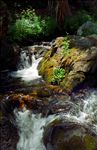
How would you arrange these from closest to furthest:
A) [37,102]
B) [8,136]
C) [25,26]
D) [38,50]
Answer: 1. [8,136]
2. [37,102]
3. [38,50]
4. [25,26]

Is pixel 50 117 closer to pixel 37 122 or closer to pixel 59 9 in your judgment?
pixel 37 122

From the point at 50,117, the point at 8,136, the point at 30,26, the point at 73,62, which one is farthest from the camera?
the point at 30,26

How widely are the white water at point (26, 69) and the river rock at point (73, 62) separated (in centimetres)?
31

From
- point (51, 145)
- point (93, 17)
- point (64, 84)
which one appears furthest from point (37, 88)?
point (93, 17)

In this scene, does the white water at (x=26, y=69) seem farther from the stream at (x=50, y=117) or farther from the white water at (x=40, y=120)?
the white water at (x=40, y=120)

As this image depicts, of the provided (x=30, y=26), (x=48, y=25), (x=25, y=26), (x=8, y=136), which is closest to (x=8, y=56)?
(x=25, y=26)

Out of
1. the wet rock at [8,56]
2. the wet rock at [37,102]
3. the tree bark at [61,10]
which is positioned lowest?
the wet rock at [37,102]

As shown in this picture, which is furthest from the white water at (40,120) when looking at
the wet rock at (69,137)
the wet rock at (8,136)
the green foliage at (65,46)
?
the green foliage at (65,46)

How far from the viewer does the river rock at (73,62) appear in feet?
38.6

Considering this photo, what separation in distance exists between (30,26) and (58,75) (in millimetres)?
5795

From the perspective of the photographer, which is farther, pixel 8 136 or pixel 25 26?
pixel 25 26

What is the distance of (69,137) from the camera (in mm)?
8477

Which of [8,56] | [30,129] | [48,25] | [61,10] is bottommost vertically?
[30,129]

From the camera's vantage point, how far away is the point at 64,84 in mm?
11633
